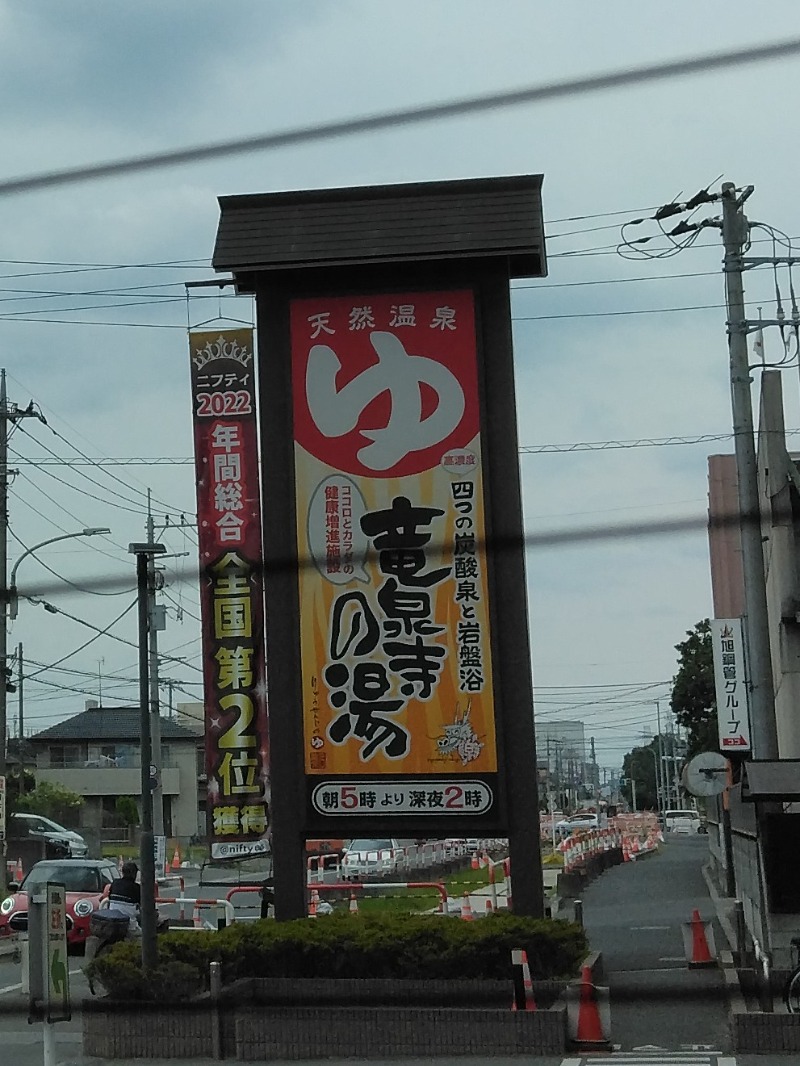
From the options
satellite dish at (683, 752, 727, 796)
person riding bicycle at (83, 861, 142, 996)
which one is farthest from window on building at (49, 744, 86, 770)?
person riding bicycle at (83, 861, 142, 996)

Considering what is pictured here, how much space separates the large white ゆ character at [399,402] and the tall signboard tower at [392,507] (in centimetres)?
2

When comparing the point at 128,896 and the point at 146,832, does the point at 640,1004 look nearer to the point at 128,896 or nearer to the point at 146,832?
the point at 146,832

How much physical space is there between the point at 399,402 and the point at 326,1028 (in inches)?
208

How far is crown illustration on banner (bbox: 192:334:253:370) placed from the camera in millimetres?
13195

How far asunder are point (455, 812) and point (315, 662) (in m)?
1.81

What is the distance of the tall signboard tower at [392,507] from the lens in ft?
39.3

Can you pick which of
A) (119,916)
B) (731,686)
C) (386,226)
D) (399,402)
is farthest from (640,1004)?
(731,686)

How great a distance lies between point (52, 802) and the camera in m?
54.9

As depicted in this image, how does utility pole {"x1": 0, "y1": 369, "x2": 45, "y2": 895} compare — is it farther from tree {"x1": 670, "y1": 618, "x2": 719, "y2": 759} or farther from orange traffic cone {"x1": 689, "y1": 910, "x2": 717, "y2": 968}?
tree {"x1": 670, "y1": 618, "x2": 719, "y2": 759}

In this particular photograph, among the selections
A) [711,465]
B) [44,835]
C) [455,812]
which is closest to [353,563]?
[455,812]

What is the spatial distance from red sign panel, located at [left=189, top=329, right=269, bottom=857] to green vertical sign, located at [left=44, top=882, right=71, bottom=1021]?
330 centimetres

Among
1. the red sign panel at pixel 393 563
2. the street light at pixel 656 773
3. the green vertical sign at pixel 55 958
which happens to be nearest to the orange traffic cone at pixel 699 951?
the red sign panel at pixel 393 563

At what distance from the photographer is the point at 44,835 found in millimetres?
38938

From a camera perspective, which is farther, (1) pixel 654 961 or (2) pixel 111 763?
(2) pixel 111 763
